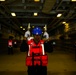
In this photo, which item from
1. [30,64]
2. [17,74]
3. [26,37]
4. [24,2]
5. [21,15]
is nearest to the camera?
[30,64]

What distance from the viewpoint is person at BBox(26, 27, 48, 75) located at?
6281 mm

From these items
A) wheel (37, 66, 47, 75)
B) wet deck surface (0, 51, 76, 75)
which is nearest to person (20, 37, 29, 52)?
wheel (37, 66, 47, 75)

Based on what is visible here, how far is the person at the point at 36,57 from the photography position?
247 inches

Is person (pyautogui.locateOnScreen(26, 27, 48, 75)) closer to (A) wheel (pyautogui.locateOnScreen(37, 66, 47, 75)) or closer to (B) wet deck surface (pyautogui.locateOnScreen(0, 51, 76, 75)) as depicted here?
(A) wheel (pyautogui.locateOnScreen(37, 66, 47, 75))

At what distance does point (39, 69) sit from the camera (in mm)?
6312

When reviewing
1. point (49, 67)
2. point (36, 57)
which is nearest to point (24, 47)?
point (36, 57)

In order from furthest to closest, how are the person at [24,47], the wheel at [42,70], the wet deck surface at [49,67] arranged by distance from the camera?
the wet deck surface at [49,67] < the person at [24,47] < the wheel at [42,70]

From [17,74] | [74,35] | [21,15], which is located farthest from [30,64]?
[74,35]

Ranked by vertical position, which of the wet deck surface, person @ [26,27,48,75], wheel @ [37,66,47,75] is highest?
person @ [26,27,48,75]

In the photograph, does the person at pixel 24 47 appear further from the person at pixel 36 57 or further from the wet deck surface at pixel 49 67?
the wet deck surface at pixel 49 67

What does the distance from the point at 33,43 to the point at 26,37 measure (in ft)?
2.31

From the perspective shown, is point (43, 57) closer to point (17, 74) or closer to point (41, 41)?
point (41, 41)

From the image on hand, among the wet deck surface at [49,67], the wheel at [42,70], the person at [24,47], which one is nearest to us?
the wheel at [42,70]

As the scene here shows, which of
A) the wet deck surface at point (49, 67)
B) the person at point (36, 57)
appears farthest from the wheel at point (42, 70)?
the wet deck surface at point (49, 67)
